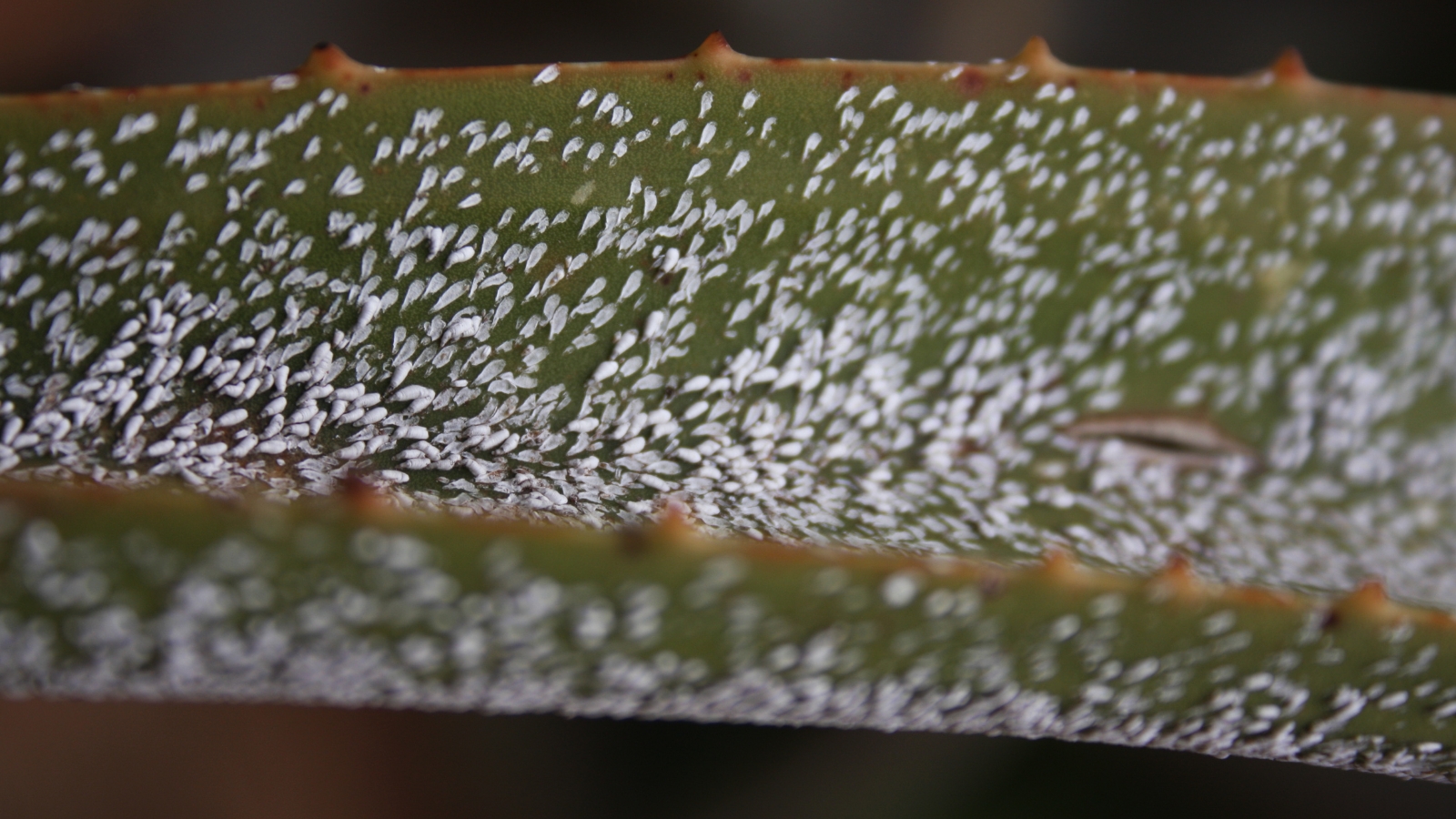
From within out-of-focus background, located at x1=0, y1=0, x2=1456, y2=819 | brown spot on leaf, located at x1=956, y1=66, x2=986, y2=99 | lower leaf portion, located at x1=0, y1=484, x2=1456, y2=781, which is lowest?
lower leaf portion, located at x1=0, y1=484, x2=1456, y2=781

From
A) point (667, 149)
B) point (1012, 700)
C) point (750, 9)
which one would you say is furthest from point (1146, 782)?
point (750, 9)

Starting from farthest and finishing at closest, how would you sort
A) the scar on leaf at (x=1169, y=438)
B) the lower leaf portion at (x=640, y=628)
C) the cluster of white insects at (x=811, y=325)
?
the scar on leaf at (x=1169, y=438), the cluster of white insects at (x=811, y=325), the lower leaf portion at (x=640, y=628)

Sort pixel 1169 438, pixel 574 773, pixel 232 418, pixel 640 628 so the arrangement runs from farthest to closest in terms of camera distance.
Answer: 1. pixel 574 773
2. pixel 1169 438
3. pixel 232 418
4. pixel 640 628

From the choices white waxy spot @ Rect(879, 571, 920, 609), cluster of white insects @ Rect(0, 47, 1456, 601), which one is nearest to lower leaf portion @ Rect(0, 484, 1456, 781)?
white waxy spot @ Rect(879, 571, 920, 609)

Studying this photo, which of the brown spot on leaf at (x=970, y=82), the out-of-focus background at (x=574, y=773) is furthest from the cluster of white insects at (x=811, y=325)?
the out-of-focus background at (x=574, y=773)

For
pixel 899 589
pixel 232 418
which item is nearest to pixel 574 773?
pixel 232 418

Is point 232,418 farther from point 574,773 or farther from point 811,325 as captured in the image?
point 574,773

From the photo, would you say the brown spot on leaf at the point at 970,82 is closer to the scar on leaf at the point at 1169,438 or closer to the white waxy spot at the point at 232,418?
the scar on leaf at the point at 1169,438

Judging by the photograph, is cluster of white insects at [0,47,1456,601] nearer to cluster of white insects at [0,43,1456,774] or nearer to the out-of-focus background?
cluster of white insects at [0,43,1456,774]

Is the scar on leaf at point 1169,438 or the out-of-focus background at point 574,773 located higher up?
the scar on leaf at point 1169,438

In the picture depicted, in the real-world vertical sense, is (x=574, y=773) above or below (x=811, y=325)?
below
